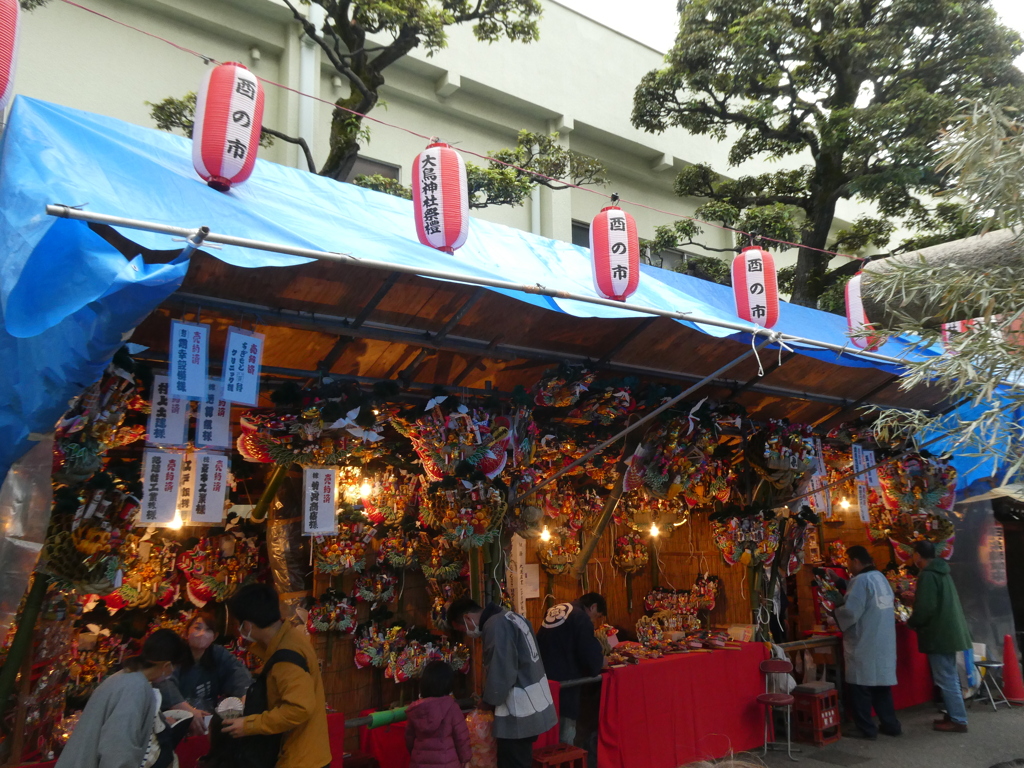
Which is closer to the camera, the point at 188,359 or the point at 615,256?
the point at 188,359

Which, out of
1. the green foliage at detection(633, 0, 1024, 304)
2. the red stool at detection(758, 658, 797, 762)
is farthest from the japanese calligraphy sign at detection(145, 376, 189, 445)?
the green foliage at detection(633, 0, 1024, 304)

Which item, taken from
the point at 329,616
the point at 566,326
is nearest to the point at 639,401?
the point at 566,326

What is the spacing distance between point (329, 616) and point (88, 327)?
3881 millimetres

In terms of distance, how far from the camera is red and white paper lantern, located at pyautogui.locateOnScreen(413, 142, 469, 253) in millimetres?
4207

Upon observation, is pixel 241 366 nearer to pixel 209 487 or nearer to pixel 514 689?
pixel 209 487

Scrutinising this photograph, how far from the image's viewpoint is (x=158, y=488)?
12.8 ft

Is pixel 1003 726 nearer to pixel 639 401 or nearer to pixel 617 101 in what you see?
pixel 639 401

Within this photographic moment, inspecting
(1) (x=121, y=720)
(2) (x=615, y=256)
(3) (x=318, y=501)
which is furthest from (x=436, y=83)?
(1) (x=121, y=720)

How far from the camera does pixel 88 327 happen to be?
293 cm

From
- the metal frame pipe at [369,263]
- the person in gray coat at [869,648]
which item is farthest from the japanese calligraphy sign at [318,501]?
the person in gray coat at [869,648]

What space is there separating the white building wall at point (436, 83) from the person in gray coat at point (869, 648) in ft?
22.0

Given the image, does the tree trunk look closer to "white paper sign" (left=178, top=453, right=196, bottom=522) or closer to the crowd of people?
the crowd of people

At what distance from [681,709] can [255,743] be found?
3644 mm

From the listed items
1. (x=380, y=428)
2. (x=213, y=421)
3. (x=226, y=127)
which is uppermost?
(x=226, y=127)
